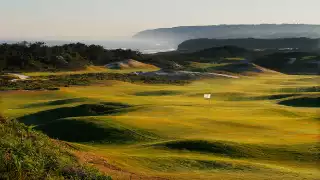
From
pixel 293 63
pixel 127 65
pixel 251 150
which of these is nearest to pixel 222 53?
pixel 293 63

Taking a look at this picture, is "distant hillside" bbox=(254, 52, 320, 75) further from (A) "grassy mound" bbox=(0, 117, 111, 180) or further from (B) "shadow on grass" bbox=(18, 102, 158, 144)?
(A) "grassy mound" bbox=(0, 117, 111, 180)

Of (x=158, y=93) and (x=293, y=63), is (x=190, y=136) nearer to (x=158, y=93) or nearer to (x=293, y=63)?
(x=158, y=93)

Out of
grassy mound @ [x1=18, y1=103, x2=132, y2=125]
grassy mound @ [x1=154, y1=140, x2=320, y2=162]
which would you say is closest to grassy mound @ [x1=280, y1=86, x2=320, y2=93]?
grassy mound @ [x1=18, y1=103, x2=132, y2=125]

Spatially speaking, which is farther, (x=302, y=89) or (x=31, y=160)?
(x=302, y=89)

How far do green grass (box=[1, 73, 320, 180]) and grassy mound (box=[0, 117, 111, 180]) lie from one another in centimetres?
211

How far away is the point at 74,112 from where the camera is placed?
4553cm

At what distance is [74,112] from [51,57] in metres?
69.3

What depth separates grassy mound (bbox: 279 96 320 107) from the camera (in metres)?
52.9

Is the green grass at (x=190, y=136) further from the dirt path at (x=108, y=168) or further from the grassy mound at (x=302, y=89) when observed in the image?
the grassy mound at (x=302, y=89)

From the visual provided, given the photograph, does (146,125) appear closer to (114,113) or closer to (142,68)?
(114,113)

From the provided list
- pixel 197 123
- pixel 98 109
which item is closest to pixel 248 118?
pixel 197 123

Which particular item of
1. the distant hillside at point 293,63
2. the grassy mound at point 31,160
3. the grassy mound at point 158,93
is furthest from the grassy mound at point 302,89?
the distant hillside at point 293,63

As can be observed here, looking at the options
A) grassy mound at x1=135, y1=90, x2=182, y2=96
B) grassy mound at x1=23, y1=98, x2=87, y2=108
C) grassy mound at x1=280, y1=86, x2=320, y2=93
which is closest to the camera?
grassy mound at x1=23, y1=98, x2=87, y2=108

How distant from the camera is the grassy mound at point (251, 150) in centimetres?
2528
